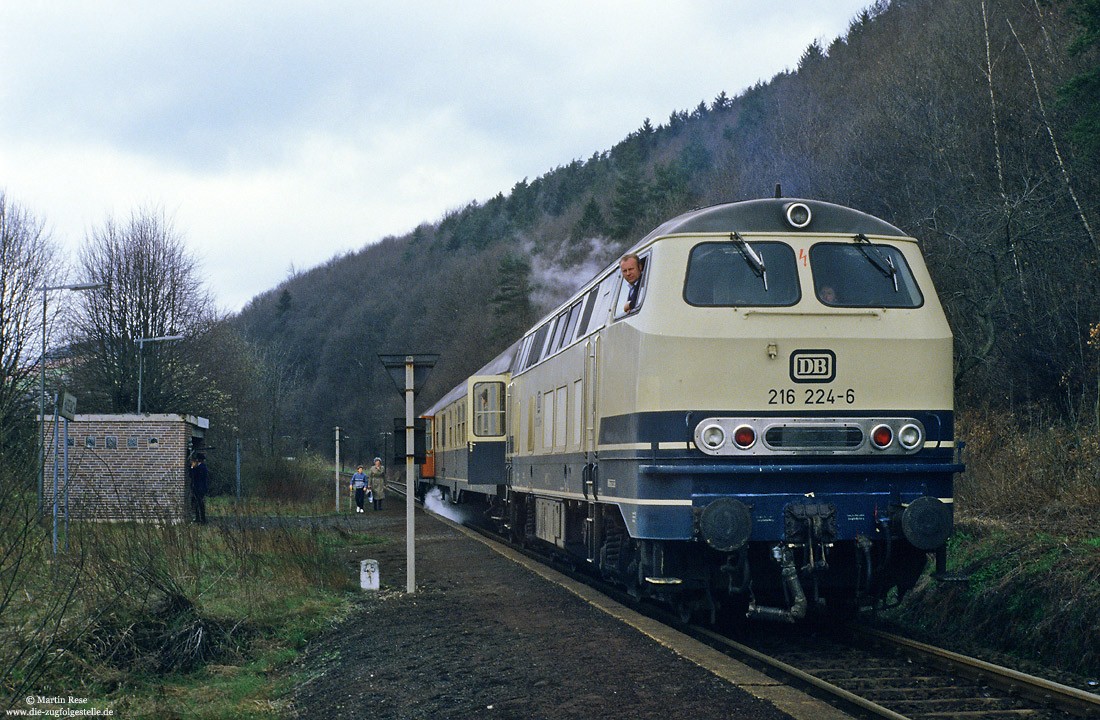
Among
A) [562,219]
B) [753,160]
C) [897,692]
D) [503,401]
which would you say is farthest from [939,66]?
[562,219]

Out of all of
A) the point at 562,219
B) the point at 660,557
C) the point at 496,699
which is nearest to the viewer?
the point at 496,699

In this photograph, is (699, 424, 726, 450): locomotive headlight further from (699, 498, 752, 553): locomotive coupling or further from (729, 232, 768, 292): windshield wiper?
(729, 232, 768, 292): windshield wiper

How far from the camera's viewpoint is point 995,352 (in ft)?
64.3

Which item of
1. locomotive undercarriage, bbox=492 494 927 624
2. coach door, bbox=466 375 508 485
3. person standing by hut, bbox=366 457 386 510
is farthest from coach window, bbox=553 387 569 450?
person standing by hut, bbox=366 457 386 510

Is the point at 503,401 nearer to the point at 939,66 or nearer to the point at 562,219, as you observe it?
the point at 939,66

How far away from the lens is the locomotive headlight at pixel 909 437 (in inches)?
309

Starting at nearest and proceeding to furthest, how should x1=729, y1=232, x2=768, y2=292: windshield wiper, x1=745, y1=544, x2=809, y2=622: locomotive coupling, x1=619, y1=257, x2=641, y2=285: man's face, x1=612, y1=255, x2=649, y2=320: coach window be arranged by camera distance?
x1=745, y1=544, x2=809, y2=622: locomotive coupling < x1=729, y1=232, x2=768, y2=292: windshield wiper < x1=612, y1=255, x2=649, y2=320: coach window < x1=619, y1=257, x2=641, y2=285: man's face

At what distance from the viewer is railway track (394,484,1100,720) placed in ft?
19.8

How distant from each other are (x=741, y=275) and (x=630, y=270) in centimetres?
99

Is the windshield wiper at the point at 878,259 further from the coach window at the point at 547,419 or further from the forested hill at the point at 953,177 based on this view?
the forested hill at the point at 953,177

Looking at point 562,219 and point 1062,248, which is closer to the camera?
point 1062,248

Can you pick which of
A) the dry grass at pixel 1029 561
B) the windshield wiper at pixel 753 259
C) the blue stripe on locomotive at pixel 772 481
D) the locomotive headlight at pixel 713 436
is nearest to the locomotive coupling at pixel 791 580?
the blue stripe on locomotive at pixel 772 481

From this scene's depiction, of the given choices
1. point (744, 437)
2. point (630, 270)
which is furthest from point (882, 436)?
point (630, 270)

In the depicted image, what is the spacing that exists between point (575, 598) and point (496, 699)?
4260 mm
